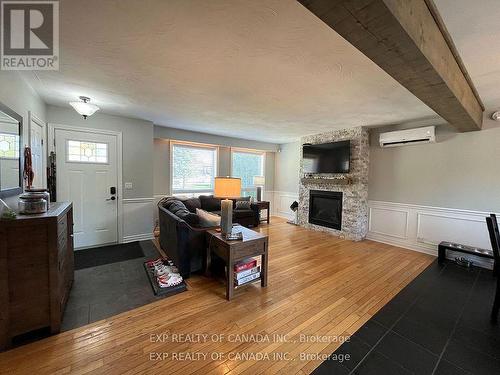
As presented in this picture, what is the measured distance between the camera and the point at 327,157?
5.06 m

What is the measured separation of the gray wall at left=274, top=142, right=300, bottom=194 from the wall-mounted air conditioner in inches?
101

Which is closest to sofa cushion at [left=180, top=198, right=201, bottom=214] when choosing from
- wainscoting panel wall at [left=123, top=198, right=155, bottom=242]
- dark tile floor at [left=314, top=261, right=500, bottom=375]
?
wainscoting panel wall at [left=123, top=198, right=155, bottom=242]

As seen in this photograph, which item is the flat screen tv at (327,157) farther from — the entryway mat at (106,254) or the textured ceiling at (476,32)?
the entryway mat at (106,254)

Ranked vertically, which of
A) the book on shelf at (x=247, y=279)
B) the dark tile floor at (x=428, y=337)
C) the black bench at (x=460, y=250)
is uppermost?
the black bench at (x=460, y=250)

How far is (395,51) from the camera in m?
1.33

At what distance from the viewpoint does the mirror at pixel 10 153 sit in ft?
5.90

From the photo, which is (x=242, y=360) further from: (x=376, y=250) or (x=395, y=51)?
(x=376, y=250)

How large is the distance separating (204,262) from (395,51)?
303 cm

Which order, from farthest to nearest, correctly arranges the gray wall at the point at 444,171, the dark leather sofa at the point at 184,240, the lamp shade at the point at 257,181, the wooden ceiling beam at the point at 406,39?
the lamp shade at the point at 257,181
the gray wall at the point at 444,171
the dark leather sofa at the point at 184,240
the wooden ceiling beam at the point at 406,39

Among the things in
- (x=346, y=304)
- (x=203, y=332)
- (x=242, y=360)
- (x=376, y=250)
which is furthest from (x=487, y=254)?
(x=203, y=332)

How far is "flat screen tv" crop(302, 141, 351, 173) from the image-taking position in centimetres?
470

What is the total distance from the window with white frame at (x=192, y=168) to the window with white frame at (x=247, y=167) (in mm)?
741

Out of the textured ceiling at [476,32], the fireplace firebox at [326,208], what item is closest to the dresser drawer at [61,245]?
the textured ceiling at [476,32]

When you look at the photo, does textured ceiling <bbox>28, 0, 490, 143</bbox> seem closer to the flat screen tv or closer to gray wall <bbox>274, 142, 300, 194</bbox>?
the flat screen tv
